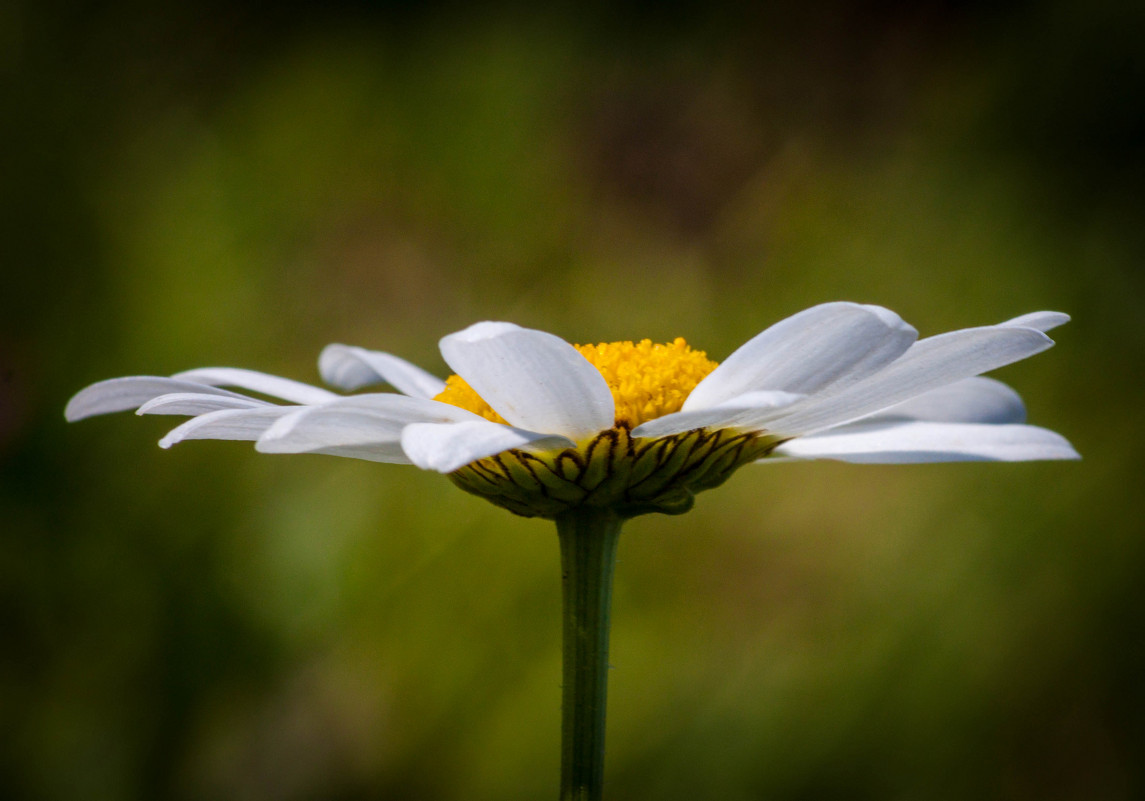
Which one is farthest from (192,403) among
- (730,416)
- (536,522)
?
(536,522)

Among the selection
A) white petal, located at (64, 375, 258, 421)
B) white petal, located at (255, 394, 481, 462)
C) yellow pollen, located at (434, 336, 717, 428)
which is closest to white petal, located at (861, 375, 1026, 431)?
yellow pollen, located at (434, 336, 717, 428)

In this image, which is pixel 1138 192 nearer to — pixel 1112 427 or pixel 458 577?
pixel 1112 427

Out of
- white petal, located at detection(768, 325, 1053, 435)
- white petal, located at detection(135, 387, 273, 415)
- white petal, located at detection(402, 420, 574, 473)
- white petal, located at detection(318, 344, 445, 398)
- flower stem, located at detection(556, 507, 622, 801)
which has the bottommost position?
flower stem, located at detection(556, 507, 622, 801)

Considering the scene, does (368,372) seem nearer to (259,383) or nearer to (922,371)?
(259,383)

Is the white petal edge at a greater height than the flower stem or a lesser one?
greater

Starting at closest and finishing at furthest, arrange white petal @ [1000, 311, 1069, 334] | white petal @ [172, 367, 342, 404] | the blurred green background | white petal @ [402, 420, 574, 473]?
1. white petal @ [402, 420, 574, 473]
2. white petal @ [1000, 311, 1069, 334]
3. white petal @ [172, 367, 342, 404]
4. the blurred green background

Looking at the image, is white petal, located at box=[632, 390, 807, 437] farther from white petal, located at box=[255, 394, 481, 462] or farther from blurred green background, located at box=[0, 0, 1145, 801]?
blurred green background, located at box=[0, 0, 1145, 801]

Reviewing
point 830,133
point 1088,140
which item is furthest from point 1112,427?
point 830,133
